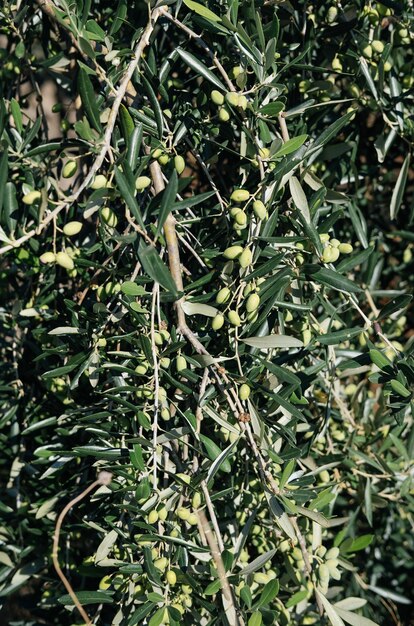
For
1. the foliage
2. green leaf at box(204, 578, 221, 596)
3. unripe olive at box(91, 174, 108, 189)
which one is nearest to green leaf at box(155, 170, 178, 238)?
the foliage

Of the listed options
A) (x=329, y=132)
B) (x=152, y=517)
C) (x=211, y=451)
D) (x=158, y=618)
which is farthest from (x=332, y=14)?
(x=158, y=618)

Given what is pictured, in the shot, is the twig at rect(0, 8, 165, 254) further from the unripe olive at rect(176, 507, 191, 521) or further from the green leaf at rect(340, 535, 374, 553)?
the green leaf at rect(340, 535, 374, 553)

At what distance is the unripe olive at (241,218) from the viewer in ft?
2.99

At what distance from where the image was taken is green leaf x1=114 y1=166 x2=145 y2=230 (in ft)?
2.47

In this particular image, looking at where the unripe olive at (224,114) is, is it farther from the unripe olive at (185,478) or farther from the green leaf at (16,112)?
the unripe olive at (185,478)

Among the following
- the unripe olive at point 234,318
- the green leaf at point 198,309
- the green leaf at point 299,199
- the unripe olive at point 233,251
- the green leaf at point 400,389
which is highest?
the green leaf at point 299,199

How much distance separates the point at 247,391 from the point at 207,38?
57 cm

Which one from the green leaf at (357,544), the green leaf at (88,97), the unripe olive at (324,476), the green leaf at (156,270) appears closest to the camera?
the green leaf at (156,270)

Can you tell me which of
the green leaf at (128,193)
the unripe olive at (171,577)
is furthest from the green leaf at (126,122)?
the unripe olive at (171,577)

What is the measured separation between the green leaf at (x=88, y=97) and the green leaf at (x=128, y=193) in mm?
98

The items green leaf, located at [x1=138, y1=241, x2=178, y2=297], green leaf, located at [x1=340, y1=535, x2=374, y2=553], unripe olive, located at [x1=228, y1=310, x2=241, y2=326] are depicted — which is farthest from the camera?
green leaf, located at [x1=340, y1=535, x2=374, y2=553]

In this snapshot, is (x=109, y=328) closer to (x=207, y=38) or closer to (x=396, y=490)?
(x=207, y=38)

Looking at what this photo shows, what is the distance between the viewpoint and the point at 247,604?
93 centimetres

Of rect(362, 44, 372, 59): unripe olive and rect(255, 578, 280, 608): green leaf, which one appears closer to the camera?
rect(255, 578, 280, 608): green leaf
